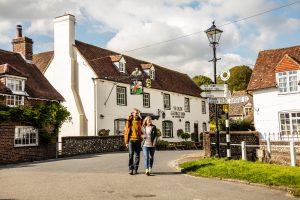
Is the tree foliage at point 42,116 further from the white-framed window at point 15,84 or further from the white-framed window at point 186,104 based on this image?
the white-framed window at point 186,104

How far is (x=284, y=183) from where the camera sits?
9117 millimetres

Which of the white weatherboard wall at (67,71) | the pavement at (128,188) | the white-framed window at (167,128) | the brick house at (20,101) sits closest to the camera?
the pavement at (128,188)

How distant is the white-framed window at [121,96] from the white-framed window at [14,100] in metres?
10.5

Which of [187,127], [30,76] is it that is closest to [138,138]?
[30,76]

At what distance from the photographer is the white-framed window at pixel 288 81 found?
25844 millimetres

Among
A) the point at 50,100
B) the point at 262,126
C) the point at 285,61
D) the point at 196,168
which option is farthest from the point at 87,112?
the point at 196,168

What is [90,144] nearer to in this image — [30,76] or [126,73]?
[30,76]

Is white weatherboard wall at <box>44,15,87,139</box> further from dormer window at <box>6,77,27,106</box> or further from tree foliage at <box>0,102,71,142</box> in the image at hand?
dormer window at <box>6,77,27,106</box>


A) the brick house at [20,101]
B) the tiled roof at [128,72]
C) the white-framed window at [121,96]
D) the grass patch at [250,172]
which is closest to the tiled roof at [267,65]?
the tiled roof at [128,72]

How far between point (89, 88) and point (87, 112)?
1.91 m

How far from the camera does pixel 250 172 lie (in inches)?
410

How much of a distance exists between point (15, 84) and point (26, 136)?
10.3 feet

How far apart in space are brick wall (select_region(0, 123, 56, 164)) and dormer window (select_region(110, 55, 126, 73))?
12847 mm

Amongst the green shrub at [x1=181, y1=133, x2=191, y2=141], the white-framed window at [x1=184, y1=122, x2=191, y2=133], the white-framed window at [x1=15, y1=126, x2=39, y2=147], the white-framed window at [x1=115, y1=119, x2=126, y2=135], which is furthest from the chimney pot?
the white-framed window at [x1=184, y1=122, x2=191, y2=133]
